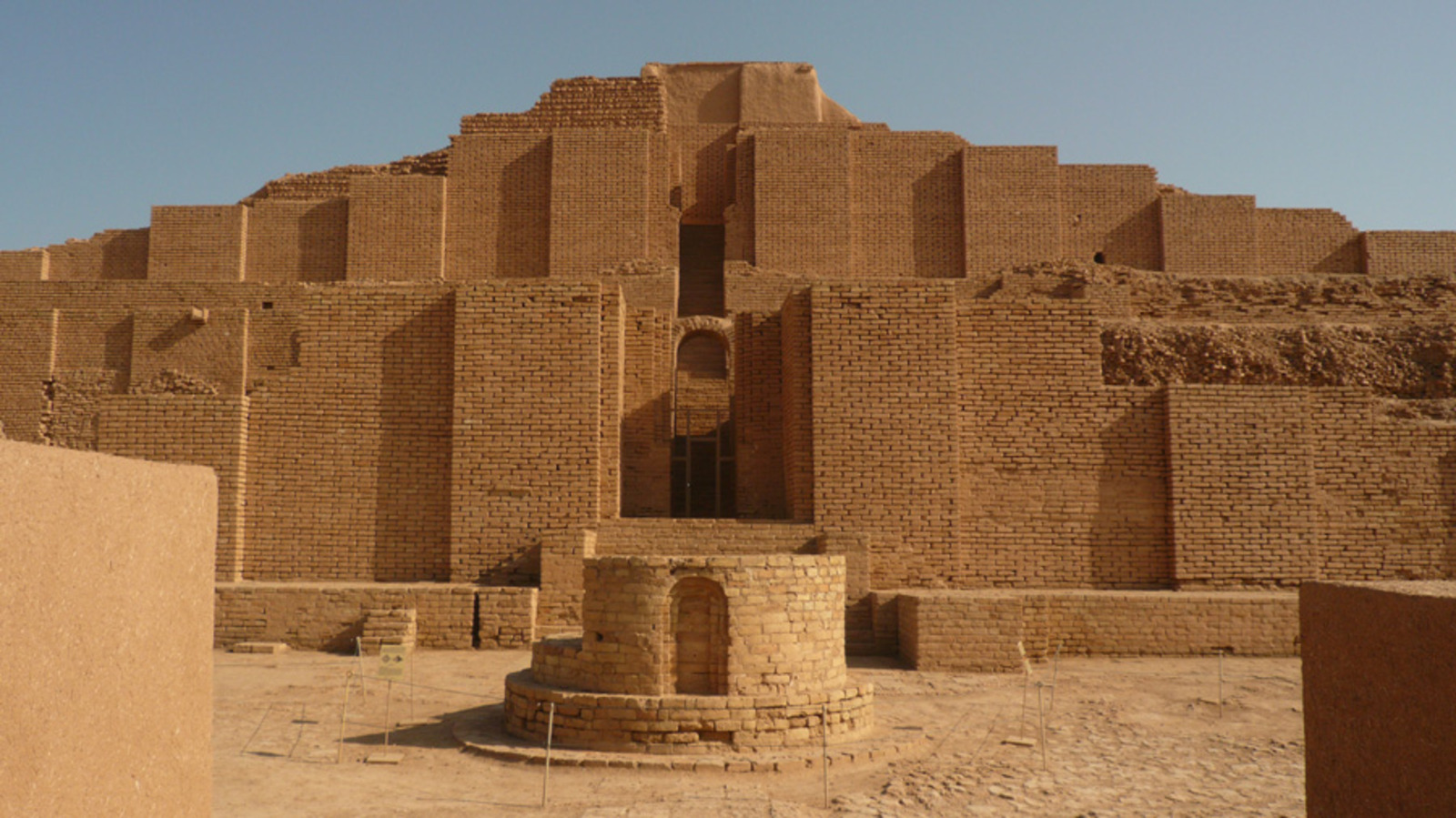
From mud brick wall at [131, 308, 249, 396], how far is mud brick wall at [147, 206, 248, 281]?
3.98 m

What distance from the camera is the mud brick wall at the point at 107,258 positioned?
65.0ft

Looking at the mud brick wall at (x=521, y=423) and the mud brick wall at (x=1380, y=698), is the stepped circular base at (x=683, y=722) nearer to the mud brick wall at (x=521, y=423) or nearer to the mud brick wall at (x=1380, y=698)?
the mud brick wall at (x=1380, y=698)

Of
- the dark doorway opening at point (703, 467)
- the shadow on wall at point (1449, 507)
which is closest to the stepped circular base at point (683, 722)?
the dark doorway opening at point (703, 467)

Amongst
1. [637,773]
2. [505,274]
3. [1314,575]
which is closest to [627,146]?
[505,274]

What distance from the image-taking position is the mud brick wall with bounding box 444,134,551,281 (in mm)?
19094

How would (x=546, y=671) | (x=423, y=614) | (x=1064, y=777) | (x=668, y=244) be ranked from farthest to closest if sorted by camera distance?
(x=668, y=244) < (x=423, y=614) < (x=546, y=671) < (x=1064, y=777)

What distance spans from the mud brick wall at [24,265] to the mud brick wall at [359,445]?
11.7 meters

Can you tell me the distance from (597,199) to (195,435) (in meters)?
9.64

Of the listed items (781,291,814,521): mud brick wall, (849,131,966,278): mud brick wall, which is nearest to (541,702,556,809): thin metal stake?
(781,291,814,521): mud brick wall

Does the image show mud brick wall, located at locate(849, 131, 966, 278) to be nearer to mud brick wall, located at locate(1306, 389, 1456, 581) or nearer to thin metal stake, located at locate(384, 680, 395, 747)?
mud brick wall, located at locate(1306, 389, 1456, 581)

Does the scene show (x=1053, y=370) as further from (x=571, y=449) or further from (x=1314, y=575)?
(x=571, y=449)

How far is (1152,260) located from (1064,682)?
42.1 feet

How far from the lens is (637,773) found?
5738 millimetres

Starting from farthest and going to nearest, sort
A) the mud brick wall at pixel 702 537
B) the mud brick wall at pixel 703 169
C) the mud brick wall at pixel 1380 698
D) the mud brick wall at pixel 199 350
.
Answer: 1. the mud brick wall at pixel 703 169
2. the mud brick wall at pixel 199 350
3. the mud brick wall at pixel 702 537
4. the mud brick wall at pixel 1380 698
